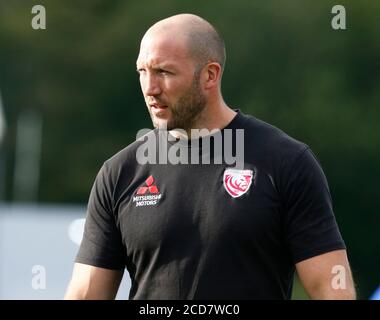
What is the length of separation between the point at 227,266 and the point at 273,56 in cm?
2370

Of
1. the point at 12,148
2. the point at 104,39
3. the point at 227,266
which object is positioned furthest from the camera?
the point at 104,39

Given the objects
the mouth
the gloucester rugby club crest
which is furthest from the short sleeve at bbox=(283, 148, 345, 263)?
the mouth

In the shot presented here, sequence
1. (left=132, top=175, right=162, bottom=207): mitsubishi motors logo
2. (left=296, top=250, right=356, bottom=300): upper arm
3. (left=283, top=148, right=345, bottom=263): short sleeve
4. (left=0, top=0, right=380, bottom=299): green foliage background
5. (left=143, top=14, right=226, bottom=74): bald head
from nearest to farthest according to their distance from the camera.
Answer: (left=296, top=250, right=356, bottom=300): upper arm
(left=283, top=148, right=345, bottom=263): short sleeve
(left=132, top=175, right=162, bottom=207): mitsubishi motors logo
(left=143, top=14, right=226, bottom=74): bald head
(left=0, top=0, right=380, bottom=299): green foliage background

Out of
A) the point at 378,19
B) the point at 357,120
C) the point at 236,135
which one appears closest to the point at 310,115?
the point at 357,120

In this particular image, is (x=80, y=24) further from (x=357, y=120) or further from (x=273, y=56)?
(x=357, y=120)

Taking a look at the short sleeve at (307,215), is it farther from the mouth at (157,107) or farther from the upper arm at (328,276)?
the mouth at (157,107)

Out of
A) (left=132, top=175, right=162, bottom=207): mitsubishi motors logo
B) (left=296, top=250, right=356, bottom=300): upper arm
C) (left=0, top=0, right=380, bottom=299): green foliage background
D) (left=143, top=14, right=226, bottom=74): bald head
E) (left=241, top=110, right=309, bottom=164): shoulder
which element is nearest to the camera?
(left=296, top=250, right=356, bottom=300): upper arm

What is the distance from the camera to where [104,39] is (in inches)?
1252

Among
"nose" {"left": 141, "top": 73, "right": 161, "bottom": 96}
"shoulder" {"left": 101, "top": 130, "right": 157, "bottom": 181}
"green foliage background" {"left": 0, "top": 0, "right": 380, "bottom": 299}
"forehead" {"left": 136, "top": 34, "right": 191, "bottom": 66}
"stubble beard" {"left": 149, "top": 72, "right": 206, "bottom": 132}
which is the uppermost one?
"forehead" {"left": 136, "top": 34, "right": 191, "bottom": 66}

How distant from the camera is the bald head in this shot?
6477 millimetres

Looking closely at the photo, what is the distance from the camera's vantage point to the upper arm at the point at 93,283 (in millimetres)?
6414

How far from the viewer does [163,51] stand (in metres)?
6.39

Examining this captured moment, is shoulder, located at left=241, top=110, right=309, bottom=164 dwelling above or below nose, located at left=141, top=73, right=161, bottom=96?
below

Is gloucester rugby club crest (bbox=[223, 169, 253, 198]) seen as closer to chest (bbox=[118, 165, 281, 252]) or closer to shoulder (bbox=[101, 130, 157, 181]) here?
chest (bbox=[118, 165, 281, 252])
